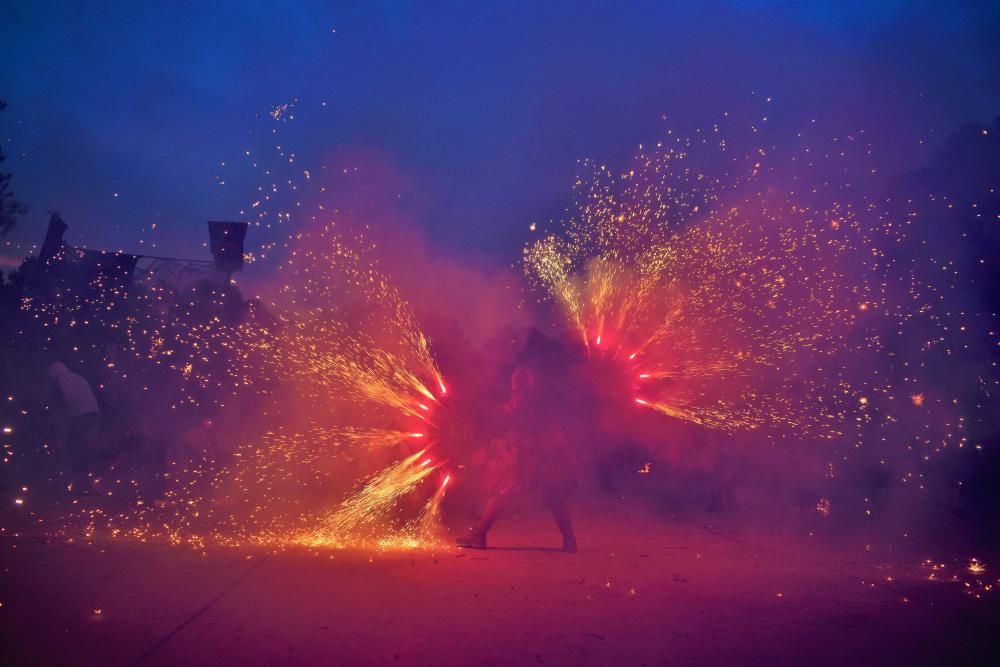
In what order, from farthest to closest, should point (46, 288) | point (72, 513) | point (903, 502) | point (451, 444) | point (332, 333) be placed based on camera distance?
point (46, 288) < point (332, 333) < point (903, 502) < point (451, 444) < point (72, 513)

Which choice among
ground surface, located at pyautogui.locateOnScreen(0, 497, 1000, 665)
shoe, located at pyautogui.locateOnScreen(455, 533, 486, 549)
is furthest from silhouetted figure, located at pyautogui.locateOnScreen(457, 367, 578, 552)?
ground surface, located at pyautogui.locateOnScreen(0, 497, 1000, 665)

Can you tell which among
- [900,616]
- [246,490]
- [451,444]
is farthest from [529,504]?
[900,616]

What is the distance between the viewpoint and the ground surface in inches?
157

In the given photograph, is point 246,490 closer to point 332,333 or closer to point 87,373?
point 332,333

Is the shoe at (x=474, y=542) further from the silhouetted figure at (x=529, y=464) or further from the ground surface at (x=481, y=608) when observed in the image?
the ground surface at (x=481, y=608)

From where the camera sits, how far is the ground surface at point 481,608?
400 centimetres

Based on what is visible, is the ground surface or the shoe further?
the shoe

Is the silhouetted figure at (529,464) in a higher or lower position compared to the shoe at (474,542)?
higher

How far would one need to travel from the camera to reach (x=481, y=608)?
4906mm

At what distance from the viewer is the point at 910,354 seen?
12016mm

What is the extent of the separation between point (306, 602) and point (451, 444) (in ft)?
19.6


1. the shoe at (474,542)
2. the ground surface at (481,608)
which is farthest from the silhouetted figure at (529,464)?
the ground surface at (481,608)

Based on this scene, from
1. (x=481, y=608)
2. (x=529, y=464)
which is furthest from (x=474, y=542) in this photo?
(x=481, y=608)

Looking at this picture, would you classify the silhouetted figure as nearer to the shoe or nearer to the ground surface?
the shoe
